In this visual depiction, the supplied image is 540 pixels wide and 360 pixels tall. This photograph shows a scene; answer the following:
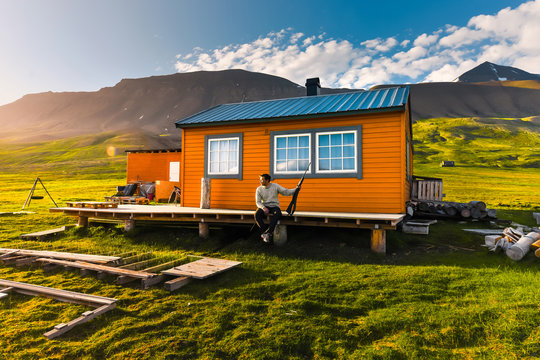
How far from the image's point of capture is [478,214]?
11938 millimetres

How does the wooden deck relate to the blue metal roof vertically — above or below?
below

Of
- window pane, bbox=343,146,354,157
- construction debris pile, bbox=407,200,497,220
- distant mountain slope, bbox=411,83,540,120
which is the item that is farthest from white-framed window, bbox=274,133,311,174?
distant mountain slope, bbox=411,83,540,120

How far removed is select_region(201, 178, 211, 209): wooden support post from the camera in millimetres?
10844

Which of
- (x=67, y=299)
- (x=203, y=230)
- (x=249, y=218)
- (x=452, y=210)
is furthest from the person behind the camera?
(x=452, y=210)

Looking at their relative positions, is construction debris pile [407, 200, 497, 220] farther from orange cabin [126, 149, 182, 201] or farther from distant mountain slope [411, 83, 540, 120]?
distant mountain slope [411, 83, 540, 120]

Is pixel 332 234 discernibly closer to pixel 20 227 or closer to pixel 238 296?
pixel 238 296

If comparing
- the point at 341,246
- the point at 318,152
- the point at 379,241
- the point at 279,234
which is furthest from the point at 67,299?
the point at 318,152

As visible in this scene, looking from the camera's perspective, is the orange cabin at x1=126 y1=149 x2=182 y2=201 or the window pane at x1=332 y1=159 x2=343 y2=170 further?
the orange cabin at x1=126 y1=149 x2=182 y2=201

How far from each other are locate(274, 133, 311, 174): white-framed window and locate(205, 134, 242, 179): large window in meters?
1.34

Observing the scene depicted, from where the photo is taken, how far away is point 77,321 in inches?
171

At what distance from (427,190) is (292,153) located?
6.87 meters

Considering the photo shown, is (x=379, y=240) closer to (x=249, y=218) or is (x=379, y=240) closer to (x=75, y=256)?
(x=249, y=218)

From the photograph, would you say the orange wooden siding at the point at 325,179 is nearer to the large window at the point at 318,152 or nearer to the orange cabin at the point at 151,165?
the large window at the point at 318,152

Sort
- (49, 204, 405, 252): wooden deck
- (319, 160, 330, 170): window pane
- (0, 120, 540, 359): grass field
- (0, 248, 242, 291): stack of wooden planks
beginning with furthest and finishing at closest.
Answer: (319, 160, 330, 170): window pane < (49, 204, 405, 252): wooden deck < (0, 248, 242, 291): stack of wooden planks < (0, 120, 540, 359): grass field
